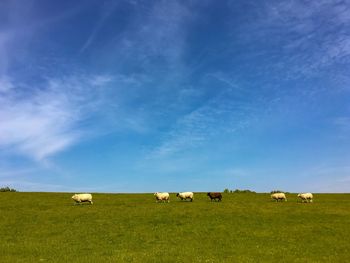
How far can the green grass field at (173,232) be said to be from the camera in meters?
28.0

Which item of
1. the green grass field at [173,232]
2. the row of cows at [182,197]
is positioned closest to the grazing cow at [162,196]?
the row of cows at [182,197]

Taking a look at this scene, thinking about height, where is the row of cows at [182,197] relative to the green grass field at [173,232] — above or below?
above

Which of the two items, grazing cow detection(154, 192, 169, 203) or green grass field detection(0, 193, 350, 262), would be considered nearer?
green grass field detection(0, 193, 350, 262)

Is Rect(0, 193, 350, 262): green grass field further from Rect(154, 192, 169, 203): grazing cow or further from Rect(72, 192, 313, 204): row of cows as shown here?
Rect(154, 192, 169, 203): grazing cow

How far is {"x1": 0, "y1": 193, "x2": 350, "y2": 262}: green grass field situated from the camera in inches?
1104

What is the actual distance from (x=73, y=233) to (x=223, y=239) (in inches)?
510

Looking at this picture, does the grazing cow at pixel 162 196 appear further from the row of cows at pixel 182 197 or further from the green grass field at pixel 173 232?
the green grass field at pixel 173 232

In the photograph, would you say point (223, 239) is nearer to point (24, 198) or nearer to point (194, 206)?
point (194, 206)

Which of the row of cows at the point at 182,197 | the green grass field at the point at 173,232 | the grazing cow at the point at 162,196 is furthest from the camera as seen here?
the grazing cow at the point at 162,196

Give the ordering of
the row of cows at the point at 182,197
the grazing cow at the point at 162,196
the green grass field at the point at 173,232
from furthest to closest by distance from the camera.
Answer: the grazing cow at the point at 162,196 → the row of cows at the point at 182,197 → the green grass field at the point at 173,232

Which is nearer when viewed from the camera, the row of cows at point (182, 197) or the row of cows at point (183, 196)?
the row of cows at point (182, 197)

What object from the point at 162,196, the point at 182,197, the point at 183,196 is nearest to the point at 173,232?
the point at 162,196

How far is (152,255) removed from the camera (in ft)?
90.6

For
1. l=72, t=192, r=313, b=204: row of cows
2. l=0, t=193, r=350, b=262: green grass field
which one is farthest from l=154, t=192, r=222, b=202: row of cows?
l=0, t=193, r=350, b=262: green grass field
